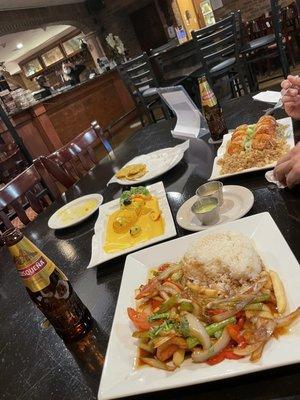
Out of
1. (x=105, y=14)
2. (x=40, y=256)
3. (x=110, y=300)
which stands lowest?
(x=110, y=300)

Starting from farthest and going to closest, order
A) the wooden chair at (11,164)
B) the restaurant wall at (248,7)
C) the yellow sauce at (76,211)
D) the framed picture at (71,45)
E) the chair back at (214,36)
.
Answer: the framed picture at (71,45) → the restaurant wall at (248,7) → the chair back at (214,36) → the wooden chair at (11,164) → the yellow sauce at (76,211)

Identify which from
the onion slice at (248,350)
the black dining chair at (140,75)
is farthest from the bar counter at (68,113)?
the onion slice at (248,350)

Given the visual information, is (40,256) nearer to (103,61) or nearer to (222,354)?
(222,354)

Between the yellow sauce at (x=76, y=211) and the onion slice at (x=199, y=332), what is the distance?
903 mm

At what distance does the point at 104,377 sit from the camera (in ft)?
2.14

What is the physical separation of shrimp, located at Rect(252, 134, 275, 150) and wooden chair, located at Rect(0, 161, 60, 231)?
4.15ft

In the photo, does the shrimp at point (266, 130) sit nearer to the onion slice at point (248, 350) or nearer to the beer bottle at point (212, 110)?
the beer bottle at point (212, 110)

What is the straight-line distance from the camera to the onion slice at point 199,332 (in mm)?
629

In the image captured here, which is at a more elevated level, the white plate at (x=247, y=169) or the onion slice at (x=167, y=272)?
the onion slice at (x=167, y=272)

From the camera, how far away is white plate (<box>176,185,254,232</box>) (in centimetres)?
105

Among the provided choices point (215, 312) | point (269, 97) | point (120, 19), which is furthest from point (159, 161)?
point (120, 19)

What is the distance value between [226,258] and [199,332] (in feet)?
0.66

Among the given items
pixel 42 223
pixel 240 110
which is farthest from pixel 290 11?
pixel 42 223

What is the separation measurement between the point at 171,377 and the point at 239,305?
7.3 inches
